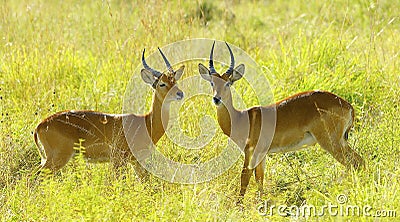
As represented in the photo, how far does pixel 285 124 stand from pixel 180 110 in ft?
4.07

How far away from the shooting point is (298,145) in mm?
5430

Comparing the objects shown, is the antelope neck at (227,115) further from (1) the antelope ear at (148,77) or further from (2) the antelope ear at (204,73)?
(1) the antelope ear at (148,77)

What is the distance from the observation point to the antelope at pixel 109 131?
5320 mm

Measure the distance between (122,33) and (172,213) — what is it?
402cm

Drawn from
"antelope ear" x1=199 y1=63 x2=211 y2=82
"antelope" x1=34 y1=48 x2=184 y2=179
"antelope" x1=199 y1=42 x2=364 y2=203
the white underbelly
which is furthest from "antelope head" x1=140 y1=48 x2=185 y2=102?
the white underbelly

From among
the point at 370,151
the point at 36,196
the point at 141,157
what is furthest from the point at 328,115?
the point at 36,196

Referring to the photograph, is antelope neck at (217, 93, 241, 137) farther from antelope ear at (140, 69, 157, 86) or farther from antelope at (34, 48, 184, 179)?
antelope ear at (140, 69, 157, 86)

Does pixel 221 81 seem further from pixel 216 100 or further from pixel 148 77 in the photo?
pixel 148 77

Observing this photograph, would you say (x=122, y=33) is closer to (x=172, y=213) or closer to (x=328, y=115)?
(x=328, y=115)

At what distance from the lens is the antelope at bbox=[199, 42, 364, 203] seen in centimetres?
534
